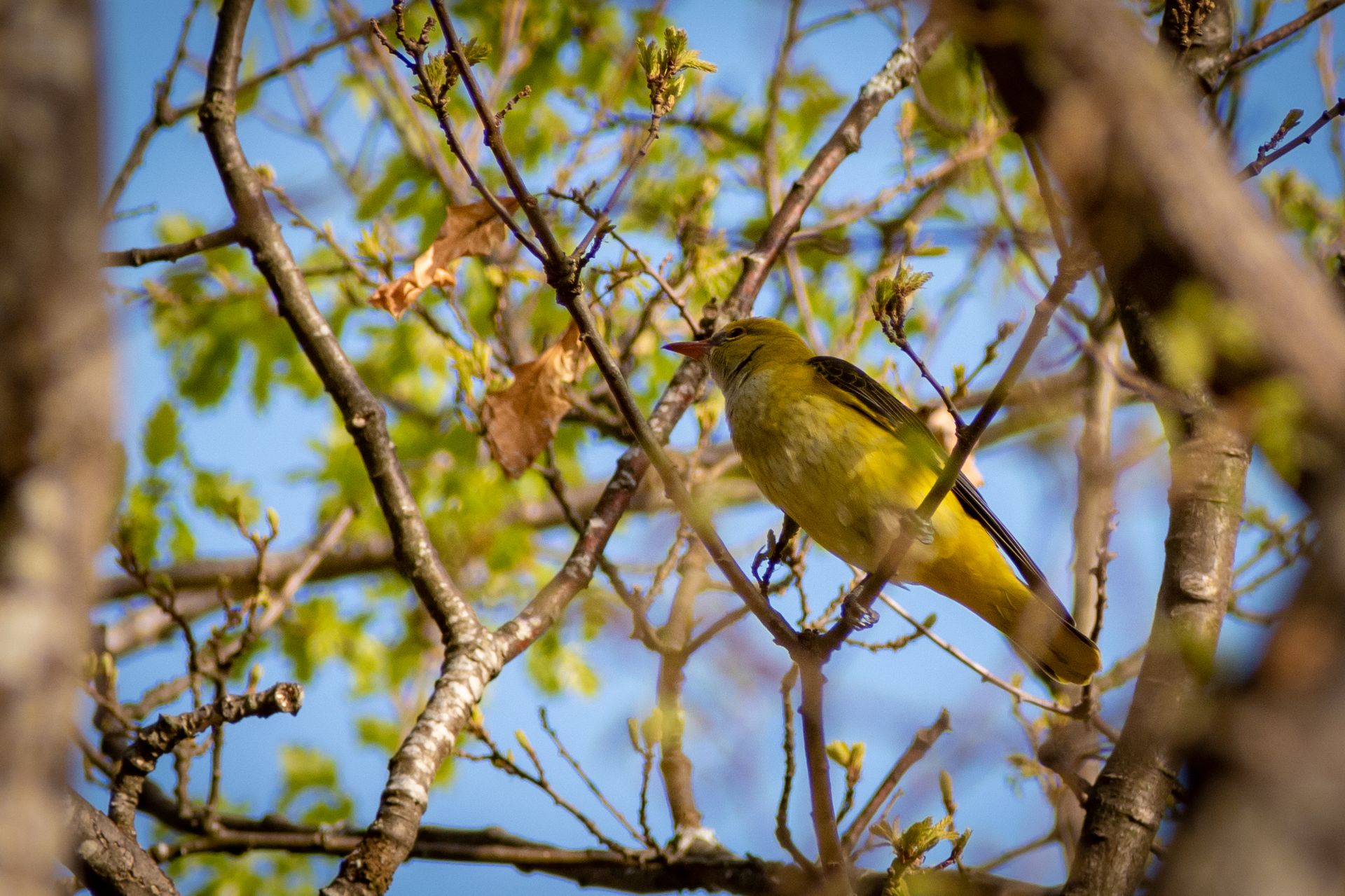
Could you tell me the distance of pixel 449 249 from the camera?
11.2 feet

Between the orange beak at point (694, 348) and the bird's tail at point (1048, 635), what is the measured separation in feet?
4.69

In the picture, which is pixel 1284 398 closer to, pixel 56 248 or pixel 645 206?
pixel 56 248

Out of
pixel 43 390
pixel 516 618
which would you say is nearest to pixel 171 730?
pixel 516 618

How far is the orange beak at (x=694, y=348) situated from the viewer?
4293 millimetres

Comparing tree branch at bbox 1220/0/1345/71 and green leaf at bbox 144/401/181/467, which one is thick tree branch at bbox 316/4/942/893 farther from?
green leaf at bbox 144/401/181/467

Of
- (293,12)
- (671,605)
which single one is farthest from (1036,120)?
(293,12)

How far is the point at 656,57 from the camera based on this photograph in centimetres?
268

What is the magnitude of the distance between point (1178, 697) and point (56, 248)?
299 cm

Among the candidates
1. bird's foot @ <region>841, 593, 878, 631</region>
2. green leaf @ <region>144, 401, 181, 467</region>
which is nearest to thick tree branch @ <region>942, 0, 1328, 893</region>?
bird's foot @ <region>841, 593, 878, 631</region>

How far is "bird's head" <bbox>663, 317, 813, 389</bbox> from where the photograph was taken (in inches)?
171

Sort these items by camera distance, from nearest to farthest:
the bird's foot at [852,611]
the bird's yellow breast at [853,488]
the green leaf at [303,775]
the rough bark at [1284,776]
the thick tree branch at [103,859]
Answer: the rough bark at [1284,776], the thick tree branch at [103,859], the bird's foot at [852,611], the bird's yellow breast at [853,488], the green leaf at [303,775]

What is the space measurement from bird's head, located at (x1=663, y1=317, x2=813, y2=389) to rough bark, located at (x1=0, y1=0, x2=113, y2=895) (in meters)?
3.26

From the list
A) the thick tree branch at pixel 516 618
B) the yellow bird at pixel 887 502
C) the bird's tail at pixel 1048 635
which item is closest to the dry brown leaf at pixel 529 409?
the thick tree branch at pixel 516 618

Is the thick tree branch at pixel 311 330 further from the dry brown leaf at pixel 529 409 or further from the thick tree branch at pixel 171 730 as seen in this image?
the thick tree branch at pixel 171 730
